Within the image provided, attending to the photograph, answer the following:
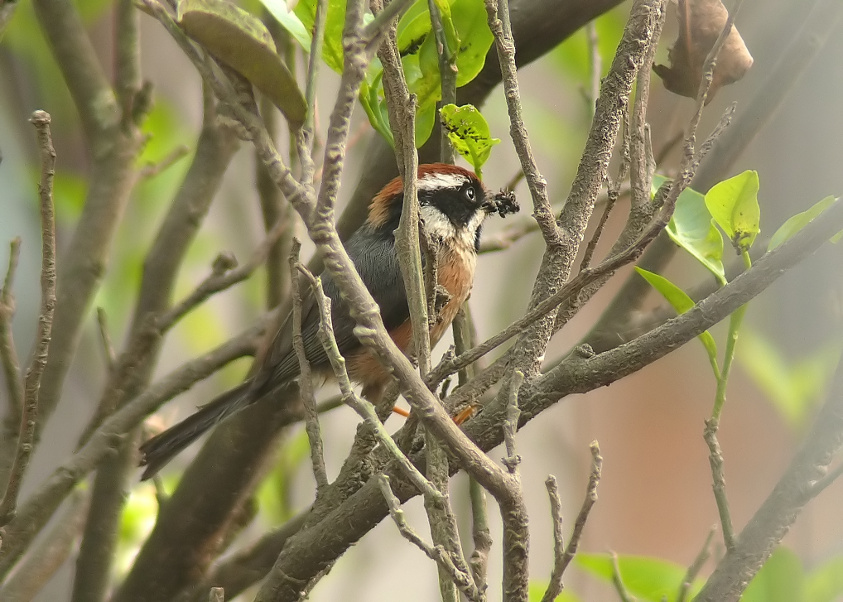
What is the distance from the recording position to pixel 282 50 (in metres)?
1.53

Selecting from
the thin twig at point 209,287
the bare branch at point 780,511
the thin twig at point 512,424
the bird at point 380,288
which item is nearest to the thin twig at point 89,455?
the thin twig at point 209,287

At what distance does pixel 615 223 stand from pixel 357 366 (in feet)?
5.30

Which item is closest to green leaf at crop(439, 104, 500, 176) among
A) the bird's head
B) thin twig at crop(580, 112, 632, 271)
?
thin twig at crop(580, 112, 632, 271)

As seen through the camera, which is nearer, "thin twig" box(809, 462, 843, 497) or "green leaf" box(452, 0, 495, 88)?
"thin twig" box(809, 462, 843, 497)

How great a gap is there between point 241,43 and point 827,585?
3.29 feet

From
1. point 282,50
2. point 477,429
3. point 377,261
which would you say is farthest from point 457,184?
point 477,429

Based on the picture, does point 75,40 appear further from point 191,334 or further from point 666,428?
point 666,428

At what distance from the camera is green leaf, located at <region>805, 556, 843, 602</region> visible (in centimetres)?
113

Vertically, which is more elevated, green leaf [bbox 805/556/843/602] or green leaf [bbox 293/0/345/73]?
green leaf [bbox 293/0/345/73]

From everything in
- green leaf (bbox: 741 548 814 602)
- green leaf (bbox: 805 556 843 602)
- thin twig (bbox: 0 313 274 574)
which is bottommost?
green leaf (bbox: 805 556 843 602)

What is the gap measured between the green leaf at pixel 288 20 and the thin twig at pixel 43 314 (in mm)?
265

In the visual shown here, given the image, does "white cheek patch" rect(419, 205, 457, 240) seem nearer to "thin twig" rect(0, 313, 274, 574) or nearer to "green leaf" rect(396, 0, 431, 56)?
"thin twig" rect(0, 313, 274, 574)

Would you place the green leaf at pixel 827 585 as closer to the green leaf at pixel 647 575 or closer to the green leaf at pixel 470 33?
the green leaf at pixel 647 575

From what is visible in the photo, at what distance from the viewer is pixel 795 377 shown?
1.46 m
